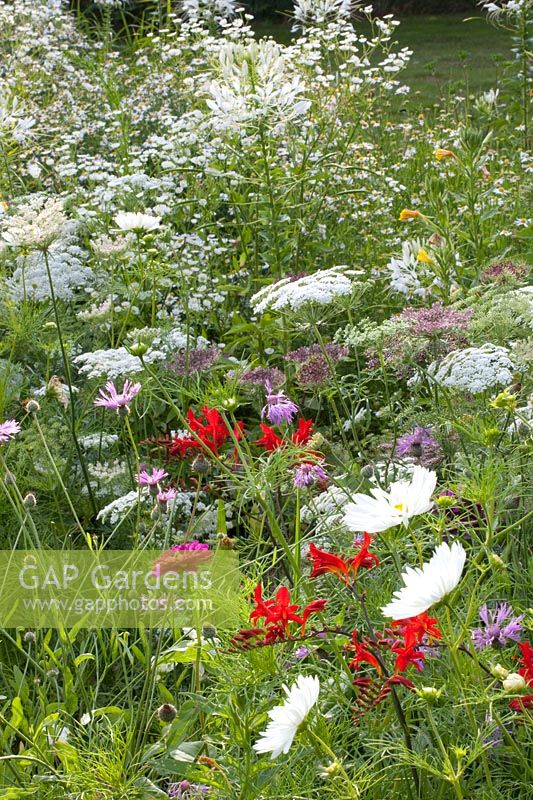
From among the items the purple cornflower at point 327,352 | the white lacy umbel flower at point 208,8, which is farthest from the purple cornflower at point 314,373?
the white lacy umbel flower at point 208,8

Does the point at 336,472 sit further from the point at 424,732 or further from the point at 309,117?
the point at 309,117

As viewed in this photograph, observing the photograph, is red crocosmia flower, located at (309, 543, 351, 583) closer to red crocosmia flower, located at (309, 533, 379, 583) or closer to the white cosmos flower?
red crocosmia flower, located at (309, 533, 379, 583)

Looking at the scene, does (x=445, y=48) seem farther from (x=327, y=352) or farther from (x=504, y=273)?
(x=327, y=352)

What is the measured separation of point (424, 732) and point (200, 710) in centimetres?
44

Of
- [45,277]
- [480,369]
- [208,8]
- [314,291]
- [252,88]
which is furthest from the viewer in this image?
[208,8]

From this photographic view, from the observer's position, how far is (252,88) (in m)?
3.49

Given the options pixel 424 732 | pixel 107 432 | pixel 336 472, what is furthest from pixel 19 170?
pixel 424 732

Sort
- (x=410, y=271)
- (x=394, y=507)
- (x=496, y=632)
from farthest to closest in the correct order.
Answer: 1. (x=410, y=271)
2. (x=496, y=632)
3. (x=394, y=507)

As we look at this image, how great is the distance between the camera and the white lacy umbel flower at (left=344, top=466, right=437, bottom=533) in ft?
4.33

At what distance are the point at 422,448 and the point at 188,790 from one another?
3.35 feet

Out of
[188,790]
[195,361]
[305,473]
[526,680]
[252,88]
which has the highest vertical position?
[252,88]

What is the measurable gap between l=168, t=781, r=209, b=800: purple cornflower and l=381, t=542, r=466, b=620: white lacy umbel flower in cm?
68

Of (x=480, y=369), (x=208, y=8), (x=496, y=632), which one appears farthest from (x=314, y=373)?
(x=208, y=8)

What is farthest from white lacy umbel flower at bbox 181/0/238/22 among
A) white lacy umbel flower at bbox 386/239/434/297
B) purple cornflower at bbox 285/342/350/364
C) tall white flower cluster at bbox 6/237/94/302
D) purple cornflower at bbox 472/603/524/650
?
purple cornflower at bbox 472/603/524/650
